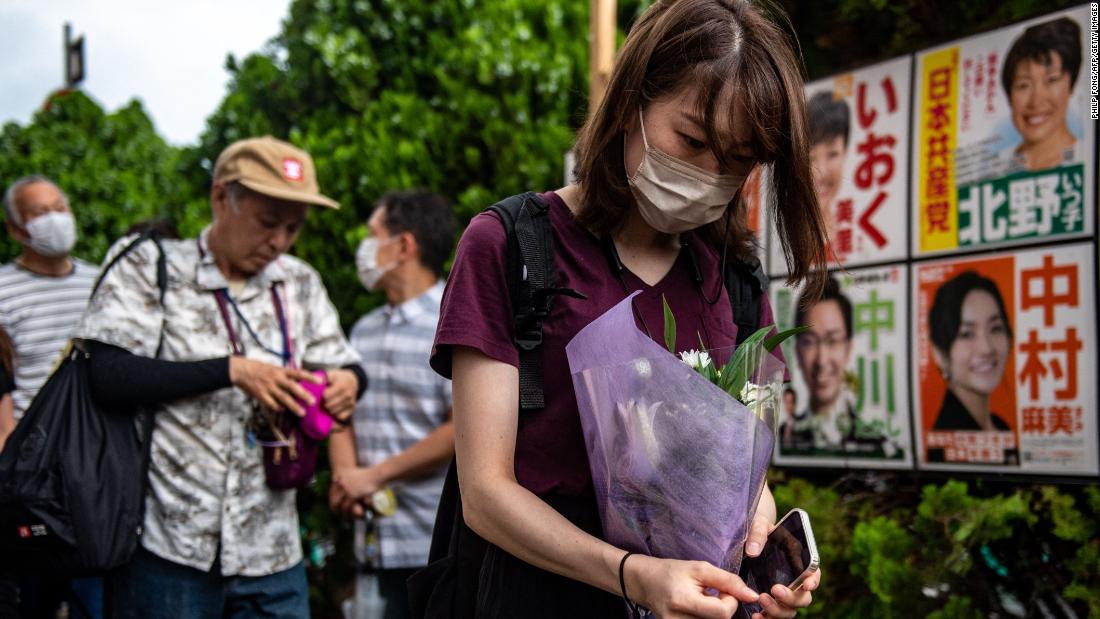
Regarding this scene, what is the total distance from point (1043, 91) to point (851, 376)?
44.9 inches

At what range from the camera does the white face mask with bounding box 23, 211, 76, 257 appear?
16.1 ft

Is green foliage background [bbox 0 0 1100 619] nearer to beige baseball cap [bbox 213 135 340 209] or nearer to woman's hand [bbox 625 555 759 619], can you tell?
beige baseball cap [bbox 213 135 340 209]

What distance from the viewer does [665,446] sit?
1573 mm

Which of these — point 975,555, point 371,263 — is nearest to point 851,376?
point 975,555

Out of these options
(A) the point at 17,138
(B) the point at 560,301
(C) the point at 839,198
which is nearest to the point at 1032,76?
(C) the point at 839,198

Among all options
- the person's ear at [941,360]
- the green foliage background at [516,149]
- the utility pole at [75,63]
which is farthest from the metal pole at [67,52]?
the person's ear at [941,360]

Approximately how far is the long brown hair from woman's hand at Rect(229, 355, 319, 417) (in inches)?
59.5

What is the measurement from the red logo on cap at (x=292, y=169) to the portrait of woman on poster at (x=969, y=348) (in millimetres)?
2176

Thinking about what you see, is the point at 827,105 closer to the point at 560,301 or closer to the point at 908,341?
the point at 908,341

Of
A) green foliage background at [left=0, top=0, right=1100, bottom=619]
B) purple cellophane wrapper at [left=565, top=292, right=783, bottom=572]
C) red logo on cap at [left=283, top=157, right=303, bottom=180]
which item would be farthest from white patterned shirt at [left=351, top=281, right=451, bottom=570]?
purple cellophane wrapper at [left=565, top=292, right=783, bottom=572]

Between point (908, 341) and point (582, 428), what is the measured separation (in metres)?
2.15

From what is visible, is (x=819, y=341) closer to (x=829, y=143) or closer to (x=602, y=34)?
(x=829, y=143)

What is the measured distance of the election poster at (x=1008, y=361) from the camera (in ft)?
10.2

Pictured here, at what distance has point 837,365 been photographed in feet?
12.5
